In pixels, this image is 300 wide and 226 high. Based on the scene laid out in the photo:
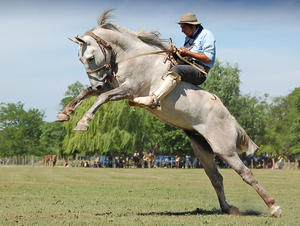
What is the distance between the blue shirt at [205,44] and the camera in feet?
35.6

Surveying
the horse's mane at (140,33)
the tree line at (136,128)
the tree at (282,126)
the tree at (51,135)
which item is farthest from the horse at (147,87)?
the tree at (51,135)

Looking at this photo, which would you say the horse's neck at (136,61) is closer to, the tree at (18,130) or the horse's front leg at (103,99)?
the horse's front leg at (103,99)

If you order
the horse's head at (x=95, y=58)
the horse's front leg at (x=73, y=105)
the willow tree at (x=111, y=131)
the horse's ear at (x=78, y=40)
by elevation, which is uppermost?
the willow tree at (x=111, y=131)

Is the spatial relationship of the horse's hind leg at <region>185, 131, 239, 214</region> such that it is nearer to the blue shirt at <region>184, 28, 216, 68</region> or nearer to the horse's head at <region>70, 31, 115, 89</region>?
the blue shirt at <region>184, 28, 216, 68</region>

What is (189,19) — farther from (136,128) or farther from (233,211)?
(136,128)

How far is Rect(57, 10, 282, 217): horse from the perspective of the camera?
10.5 meters

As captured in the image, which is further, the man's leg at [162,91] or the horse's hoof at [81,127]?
the man's leg at [162,91]

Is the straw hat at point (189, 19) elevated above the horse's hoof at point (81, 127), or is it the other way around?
the straw hat at point (189, 19)

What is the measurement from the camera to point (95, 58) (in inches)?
414

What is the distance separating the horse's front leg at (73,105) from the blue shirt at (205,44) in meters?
2.27

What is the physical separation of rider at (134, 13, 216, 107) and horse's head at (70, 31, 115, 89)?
0.85 metres

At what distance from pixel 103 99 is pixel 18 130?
351 ft

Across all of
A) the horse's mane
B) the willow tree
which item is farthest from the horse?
the willow tree

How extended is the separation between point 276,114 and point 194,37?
87493 mm
